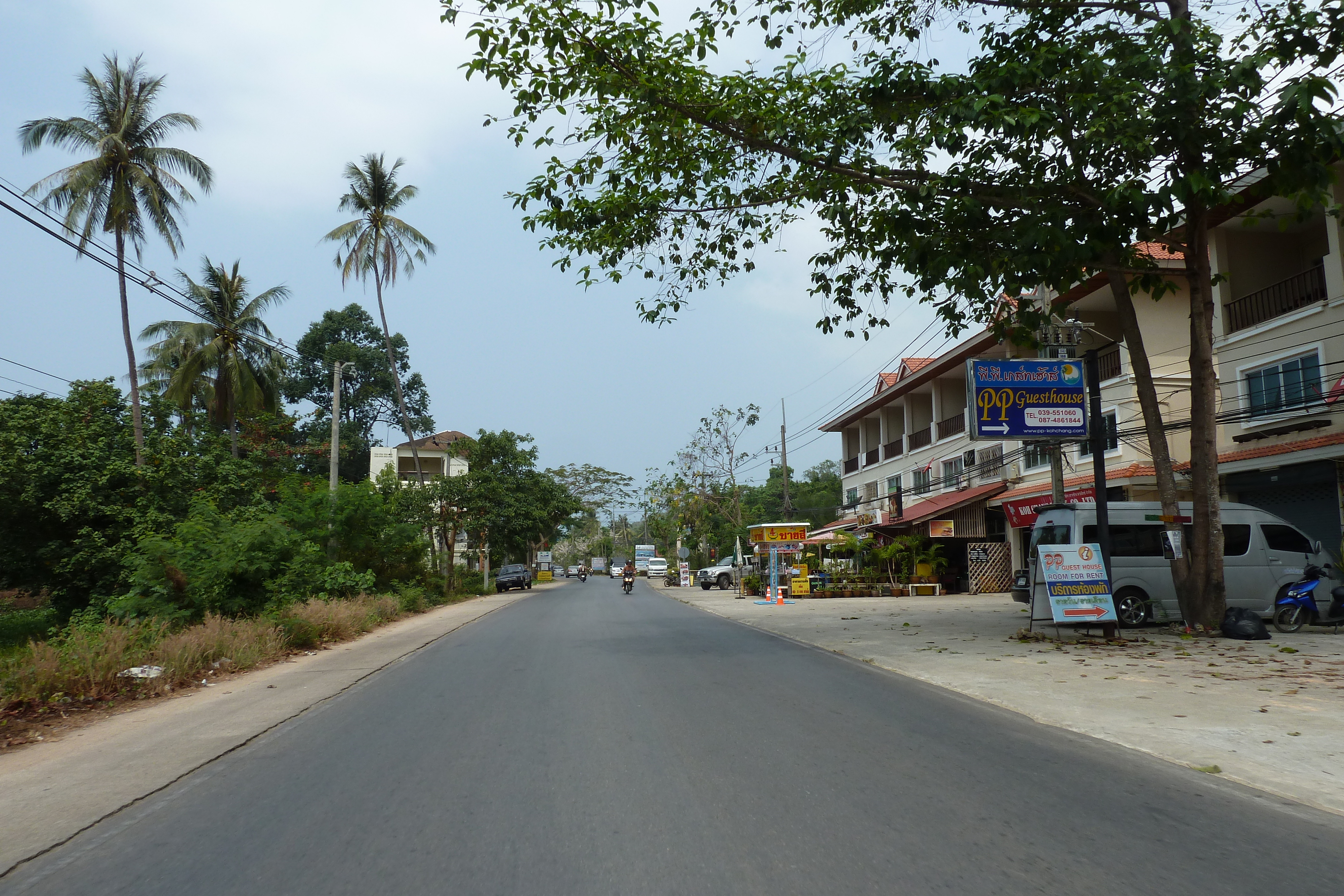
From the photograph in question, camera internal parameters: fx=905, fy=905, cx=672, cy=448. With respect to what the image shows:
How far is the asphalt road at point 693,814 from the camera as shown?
3.93 meters

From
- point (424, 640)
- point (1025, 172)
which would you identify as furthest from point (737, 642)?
point (1025, 172)

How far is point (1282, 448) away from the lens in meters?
19.4

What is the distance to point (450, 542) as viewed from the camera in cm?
4125

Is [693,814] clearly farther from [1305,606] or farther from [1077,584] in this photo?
[1305,606]

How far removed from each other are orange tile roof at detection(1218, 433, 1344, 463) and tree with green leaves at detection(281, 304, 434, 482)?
52.0 m

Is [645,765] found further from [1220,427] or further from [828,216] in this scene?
[1220,427]

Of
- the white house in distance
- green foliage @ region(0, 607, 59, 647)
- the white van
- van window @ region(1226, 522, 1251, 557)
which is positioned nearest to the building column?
the white van

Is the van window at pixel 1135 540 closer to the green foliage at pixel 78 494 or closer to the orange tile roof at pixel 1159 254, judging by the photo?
the orange tile roof at pixel 1159 254

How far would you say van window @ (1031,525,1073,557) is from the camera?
15266 mm

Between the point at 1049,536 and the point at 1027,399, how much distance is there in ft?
8.85

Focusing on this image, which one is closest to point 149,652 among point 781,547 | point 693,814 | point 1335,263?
point 693,814

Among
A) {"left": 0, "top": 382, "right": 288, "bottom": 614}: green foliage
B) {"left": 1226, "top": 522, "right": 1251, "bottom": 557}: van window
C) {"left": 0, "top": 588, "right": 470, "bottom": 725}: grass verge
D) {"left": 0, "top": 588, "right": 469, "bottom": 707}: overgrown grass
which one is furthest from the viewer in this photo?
{"left": 0, "top": 382, "right": 288, "bottom": 614}: green foliage

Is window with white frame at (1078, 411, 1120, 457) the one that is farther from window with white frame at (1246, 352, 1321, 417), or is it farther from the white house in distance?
the white house in distance

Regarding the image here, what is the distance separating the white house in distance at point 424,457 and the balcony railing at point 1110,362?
144 ft
